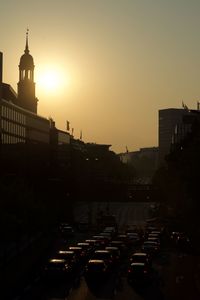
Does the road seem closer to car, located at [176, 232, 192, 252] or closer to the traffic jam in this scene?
the traffic jam

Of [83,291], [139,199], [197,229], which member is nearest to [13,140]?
[139,199]

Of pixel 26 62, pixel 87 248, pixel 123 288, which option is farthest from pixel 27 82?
pixel 123 288

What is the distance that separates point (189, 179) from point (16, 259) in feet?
70.7

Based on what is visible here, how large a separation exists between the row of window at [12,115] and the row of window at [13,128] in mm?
867

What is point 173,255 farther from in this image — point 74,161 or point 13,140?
point 74,161

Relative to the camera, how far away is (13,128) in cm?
11162

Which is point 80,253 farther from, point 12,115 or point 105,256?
point 12,115

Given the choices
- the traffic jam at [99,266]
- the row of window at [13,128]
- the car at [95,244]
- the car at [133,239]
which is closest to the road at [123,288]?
the traffic jam at [99,266]

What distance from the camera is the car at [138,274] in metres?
49.9

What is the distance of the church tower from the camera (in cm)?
17600

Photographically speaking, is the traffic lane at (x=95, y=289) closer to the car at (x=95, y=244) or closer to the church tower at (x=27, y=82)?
the car at (x=95, y=244)

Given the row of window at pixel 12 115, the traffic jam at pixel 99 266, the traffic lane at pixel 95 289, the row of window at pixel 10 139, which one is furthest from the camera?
the row of window at pixel 12 115

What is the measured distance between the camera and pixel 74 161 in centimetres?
19600

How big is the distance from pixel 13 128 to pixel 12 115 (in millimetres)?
2168
